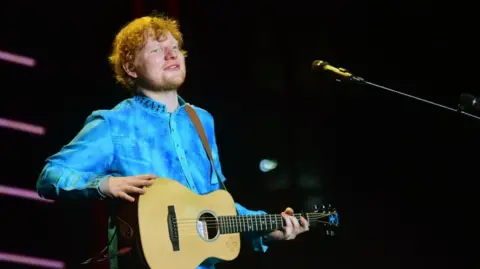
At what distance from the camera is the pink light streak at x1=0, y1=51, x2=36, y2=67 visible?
10.9 ft

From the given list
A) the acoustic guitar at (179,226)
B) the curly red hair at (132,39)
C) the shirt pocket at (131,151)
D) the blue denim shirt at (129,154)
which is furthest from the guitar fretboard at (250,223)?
the curly red hair at (132,39)

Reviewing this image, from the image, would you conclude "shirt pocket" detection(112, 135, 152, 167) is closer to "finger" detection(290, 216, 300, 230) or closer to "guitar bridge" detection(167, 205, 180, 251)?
"guitar bridge" detection(167, 205, 180, 251)

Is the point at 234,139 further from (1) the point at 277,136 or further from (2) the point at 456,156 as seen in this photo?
(2) the point at 456,156

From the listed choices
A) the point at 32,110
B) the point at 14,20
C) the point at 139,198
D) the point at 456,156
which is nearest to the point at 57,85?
the point at 32,110

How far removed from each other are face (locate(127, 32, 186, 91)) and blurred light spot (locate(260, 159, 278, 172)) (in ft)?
4.99

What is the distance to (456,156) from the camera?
4.11 m

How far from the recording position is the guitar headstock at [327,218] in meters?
2.98

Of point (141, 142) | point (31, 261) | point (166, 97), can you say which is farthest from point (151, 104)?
point (31, 261)

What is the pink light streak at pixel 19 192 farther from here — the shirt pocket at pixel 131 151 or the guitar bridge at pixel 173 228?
the guitar bridge at pixel 173 228

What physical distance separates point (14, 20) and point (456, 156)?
306 cm

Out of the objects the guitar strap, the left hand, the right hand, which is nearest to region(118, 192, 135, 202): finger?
the right hand

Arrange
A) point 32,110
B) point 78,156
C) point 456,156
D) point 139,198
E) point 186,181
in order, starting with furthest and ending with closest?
point 456,156
point 32,110
point 186,181
point 78,156
point 139,198

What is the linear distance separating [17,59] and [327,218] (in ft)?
6.50

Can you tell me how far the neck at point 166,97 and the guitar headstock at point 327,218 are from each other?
929mm
